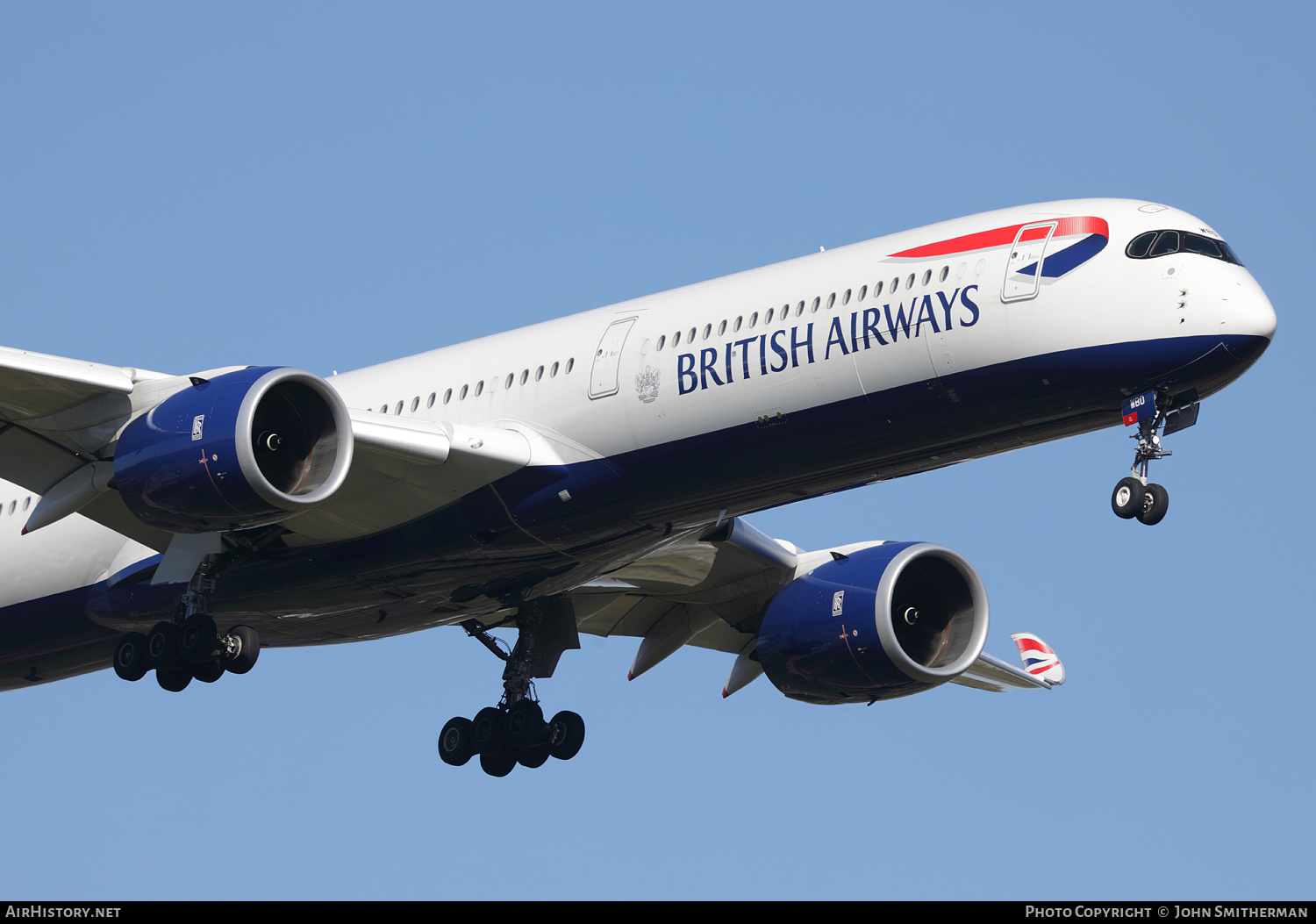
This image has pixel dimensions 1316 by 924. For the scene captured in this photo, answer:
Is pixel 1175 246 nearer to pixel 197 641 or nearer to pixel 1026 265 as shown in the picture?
pixel 1026 265

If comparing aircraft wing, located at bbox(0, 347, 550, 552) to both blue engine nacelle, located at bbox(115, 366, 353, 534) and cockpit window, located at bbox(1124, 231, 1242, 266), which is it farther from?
cockpit window, located at bbox(1124, 231, 1242, 266)

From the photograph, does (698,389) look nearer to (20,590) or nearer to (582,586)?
(582,586)

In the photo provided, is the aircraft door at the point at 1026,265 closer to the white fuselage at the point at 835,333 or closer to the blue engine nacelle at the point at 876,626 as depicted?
the white fuselage at the point at 835,333

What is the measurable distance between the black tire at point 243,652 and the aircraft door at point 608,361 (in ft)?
19.6

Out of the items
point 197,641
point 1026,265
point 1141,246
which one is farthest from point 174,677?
point 1141,246

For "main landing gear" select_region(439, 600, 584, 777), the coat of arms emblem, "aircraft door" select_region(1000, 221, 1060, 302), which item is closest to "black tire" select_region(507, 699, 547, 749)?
"main landing gear" select_region(439, 600, 584, 777)

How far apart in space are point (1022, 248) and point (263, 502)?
9.62 metres

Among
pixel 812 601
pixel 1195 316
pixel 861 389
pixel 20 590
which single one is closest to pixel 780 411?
pixel 861 389

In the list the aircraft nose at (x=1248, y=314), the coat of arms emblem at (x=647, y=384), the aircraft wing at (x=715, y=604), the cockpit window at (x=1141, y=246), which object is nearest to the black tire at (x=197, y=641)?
the aircraft wing at (x=715, y=604)

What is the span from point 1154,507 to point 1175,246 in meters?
3.10

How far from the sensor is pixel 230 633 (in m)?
27.0

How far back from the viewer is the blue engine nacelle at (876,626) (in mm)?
29781
